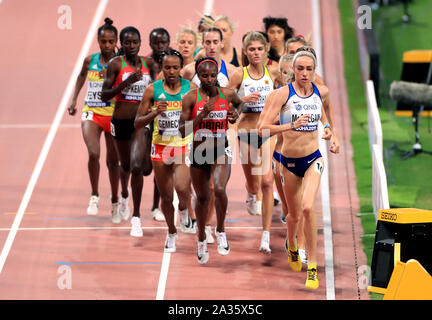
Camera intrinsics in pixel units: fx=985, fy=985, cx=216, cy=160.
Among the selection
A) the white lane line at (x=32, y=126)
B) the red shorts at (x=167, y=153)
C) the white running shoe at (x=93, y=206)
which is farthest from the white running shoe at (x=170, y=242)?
the white lane line at (x=32, y=126)

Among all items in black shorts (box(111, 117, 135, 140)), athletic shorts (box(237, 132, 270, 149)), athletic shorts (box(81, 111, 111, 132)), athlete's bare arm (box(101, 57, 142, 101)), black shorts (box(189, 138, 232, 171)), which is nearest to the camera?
black shorts (box(189, 138, 232, 171))

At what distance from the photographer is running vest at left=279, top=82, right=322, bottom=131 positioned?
11.1 meters

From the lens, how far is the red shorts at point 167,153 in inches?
462

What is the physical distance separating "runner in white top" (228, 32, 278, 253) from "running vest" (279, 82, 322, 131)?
0.89m

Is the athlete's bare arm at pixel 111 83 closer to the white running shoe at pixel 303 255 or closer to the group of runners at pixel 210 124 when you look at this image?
the group of runners at pixel 210 124

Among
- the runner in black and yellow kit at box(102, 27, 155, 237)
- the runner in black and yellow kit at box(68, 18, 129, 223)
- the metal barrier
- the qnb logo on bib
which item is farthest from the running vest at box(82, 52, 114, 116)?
the metal barrier

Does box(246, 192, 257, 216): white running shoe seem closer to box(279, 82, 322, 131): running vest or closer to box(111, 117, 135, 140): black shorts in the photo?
box(111, 117, 135, 140): black shorts

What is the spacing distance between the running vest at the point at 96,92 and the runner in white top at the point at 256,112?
5.84 ft

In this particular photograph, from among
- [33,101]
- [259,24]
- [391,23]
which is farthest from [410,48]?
[33,101]

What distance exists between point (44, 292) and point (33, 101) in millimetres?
7552

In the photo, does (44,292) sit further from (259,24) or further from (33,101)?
(259,24)

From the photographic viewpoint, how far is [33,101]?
18.2 meters

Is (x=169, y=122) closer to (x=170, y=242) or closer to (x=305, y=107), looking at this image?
(x=170, y=242)

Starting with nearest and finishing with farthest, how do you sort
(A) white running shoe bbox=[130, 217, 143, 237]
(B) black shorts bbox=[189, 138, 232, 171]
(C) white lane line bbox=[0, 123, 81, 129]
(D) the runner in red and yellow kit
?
1. (D) the runner in red and yellow kit
2. (B) black shorts bbox=[189, 138, 232, 171]
3. (A) white running shoe bbox=[130, 217, 143, 237]
4. (C) white lane line bbox=[0, 123, 81, 129]
